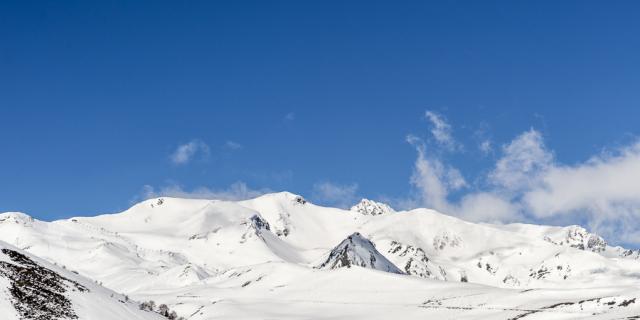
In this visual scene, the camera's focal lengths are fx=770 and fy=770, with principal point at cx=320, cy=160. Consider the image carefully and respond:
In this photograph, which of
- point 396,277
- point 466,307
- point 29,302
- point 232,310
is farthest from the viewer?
point 396,277

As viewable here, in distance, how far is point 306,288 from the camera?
15988 centimetres

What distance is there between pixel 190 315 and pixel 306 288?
4040cm

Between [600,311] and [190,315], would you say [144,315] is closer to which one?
[600,311]

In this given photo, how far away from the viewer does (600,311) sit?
7894 centimetres

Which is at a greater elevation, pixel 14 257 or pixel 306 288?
pixel 306 288

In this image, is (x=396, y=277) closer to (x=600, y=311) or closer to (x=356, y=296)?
(x=356, y=296)

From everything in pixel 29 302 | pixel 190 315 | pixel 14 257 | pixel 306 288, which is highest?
pixel 306 288

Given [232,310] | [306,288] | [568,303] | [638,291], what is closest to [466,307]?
[568,303]

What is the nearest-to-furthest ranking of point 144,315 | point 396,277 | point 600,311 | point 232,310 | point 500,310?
point 144,315 → point 600,311 → point 500,310 → point 232,310 → point 396,277

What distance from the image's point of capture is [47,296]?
135 ft

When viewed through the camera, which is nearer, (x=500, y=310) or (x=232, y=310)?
(x=500, y=310)

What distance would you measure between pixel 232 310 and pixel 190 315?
6.96 m

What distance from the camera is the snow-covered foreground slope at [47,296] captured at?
3856cm

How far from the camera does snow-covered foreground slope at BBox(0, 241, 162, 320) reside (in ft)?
127
